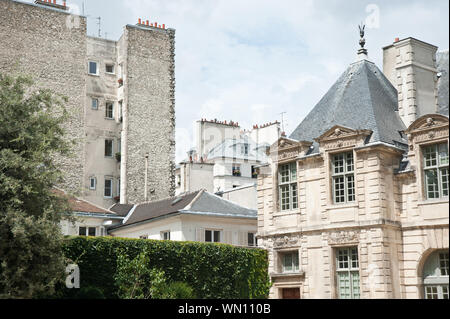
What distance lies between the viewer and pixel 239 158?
46062 mm

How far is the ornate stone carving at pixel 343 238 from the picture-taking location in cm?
1985

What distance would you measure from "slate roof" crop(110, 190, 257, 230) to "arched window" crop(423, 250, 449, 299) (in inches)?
362

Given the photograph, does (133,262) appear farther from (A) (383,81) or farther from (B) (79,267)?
(A) (383,81)

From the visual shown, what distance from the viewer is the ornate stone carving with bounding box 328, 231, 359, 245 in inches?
782

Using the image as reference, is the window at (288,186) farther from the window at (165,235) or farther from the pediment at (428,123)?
the window at (165,235)

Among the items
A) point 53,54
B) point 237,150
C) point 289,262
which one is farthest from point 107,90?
point 289,262

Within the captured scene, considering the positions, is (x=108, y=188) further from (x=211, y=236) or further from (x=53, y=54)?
(x=211, y=236)

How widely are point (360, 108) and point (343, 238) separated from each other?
4.44 m

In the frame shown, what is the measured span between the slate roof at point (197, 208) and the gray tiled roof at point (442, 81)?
9.35m

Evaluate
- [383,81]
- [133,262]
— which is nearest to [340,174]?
[383,81]

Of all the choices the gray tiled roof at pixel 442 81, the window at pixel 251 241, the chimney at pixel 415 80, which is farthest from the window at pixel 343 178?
the window at pixel 251 241

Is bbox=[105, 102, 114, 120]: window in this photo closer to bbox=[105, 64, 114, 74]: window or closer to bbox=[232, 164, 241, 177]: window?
bbox=[105, 64, 114, 74]: window

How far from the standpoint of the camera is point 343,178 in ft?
67.8
